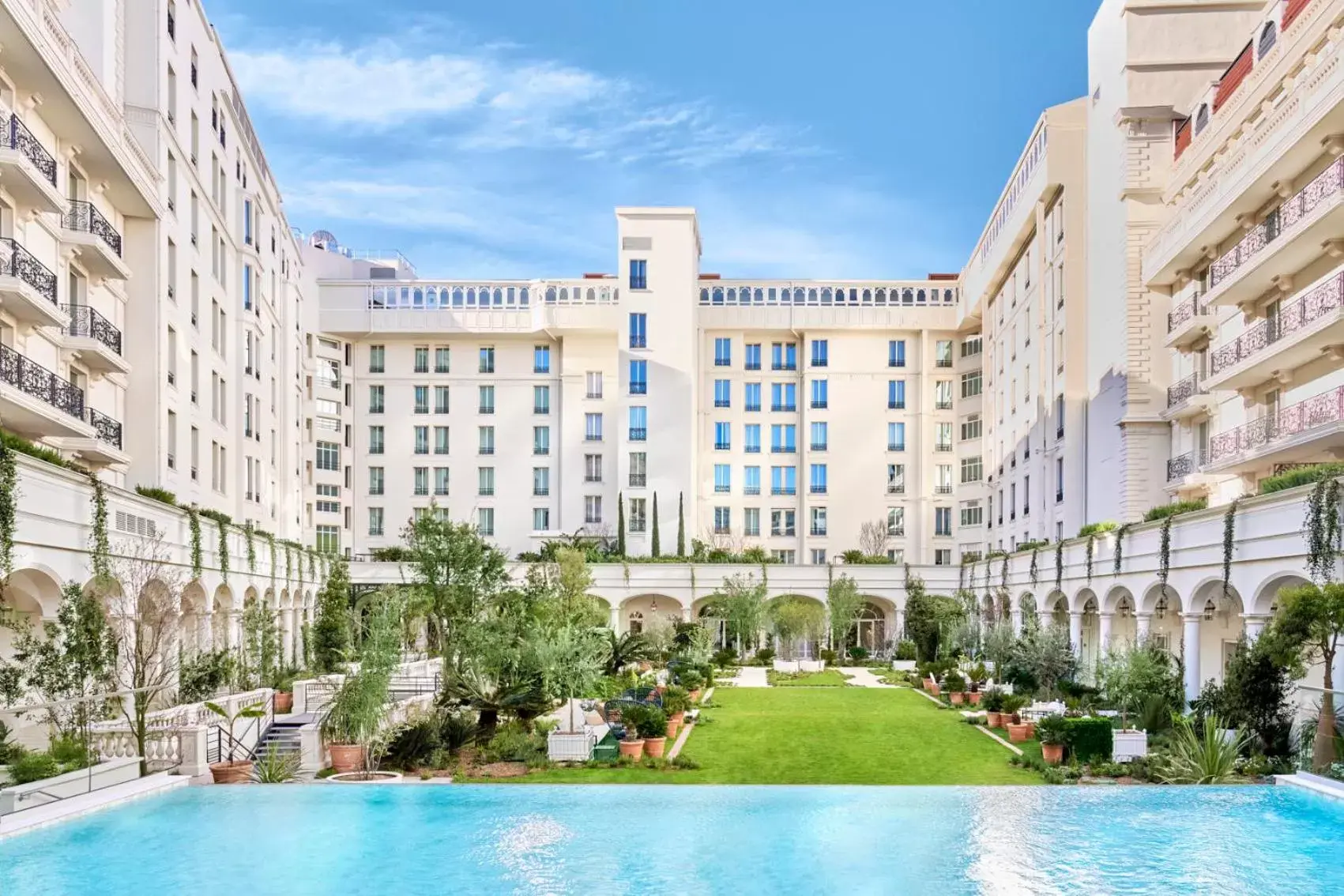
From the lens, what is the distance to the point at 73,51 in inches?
979

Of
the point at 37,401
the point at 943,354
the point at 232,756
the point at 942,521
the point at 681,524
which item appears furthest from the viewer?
the point at 943,354

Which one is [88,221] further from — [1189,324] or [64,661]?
[1189,324]

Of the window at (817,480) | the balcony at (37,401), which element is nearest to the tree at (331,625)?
the balcony at (37,401)

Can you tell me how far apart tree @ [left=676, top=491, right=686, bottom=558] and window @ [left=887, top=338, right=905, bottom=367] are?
14.3 meters

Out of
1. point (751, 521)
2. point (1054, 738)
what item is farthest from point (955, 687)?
point (751, 521)

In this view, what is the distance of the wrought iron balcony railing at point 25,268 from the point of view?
22031 mm

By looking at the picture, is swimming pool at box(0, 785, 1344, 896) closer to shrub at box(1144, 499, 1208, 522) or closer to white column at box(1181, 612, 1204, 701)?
white column at box(1181, 612, 1204, 701)

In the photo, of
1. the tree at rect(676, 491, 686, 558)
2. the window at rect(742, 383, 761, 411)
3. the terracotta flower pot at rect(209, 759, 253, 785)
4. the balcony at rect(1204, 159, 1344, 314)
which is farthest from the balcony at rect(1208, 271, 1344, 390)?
the window at rect(742, 383, 761, 411)

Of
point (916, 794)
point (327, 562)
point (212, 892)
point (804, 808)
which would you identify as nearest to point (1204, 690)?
point (916, 794)

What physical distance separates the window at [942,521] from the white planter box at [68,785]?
166 ft

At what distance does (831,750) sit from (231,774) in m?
11.5

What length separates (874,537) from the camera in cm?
6191

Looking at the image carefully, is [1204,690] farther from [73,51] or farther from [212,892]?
[73,51]

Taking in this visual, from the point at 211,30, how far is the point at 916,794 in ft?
109
